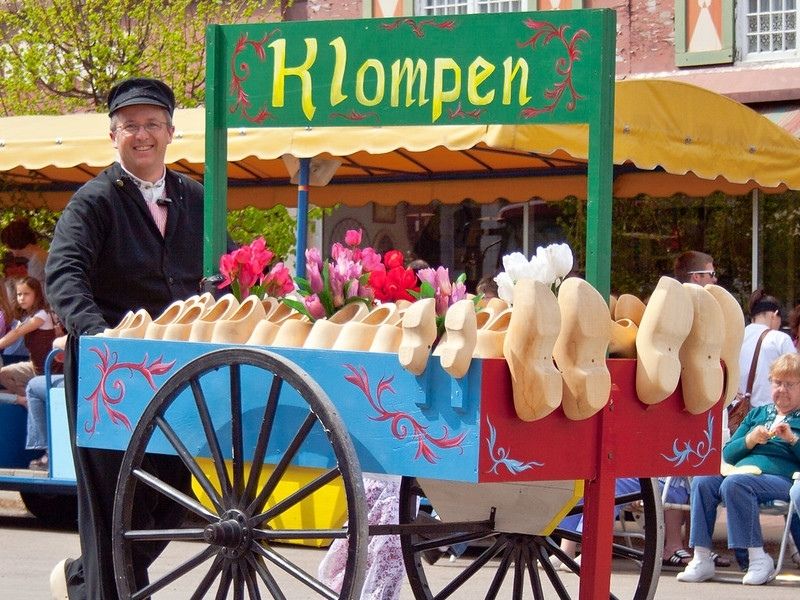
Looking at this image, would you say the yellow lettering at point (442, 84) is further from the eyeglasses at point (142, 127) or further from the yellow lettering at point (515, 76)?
the eyeglasses at point (142, 127)

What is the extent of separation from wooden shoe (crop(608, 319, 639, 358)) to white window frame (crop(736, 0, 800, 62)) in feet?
37.2

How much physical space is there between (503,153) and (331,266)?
230 inches

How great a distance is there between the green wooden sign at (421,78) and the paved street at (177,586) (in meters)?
2.57

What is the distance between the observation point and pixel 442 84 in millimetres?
4348

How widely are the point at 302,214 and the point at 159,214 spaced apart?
400 centimetres

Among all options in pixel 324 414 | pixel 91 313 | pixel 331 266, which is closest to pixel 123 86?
pixel 91 313

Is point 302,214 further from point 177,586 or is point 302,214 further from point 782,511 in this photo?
point 782,511

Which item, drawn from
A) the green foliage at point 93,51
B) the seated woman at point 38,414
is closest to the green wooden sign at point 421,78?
the seated woman at point 38,414

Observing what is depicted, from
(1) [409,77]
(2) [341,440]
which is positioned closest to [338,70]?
(1) [409,77]

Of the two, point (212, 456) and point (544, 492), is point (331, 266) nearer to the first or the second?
point (212, 456)

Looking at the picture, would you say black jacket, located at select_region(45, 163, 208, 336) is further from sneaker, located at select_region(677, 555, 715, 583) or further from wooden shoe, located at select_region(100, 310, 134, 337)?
sneaker, located at select_region(677, 555, 715, 583)

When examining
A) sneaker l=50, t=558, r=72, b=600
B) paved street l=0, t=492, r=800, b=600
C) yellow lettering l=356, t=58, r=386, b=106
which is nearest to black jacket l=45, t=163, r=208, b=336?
sneaker l=50, t=558, r=72, b=600

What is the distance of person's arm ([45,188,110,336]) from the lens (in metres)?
4.59

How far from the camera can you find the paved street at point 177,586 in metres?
6.84
